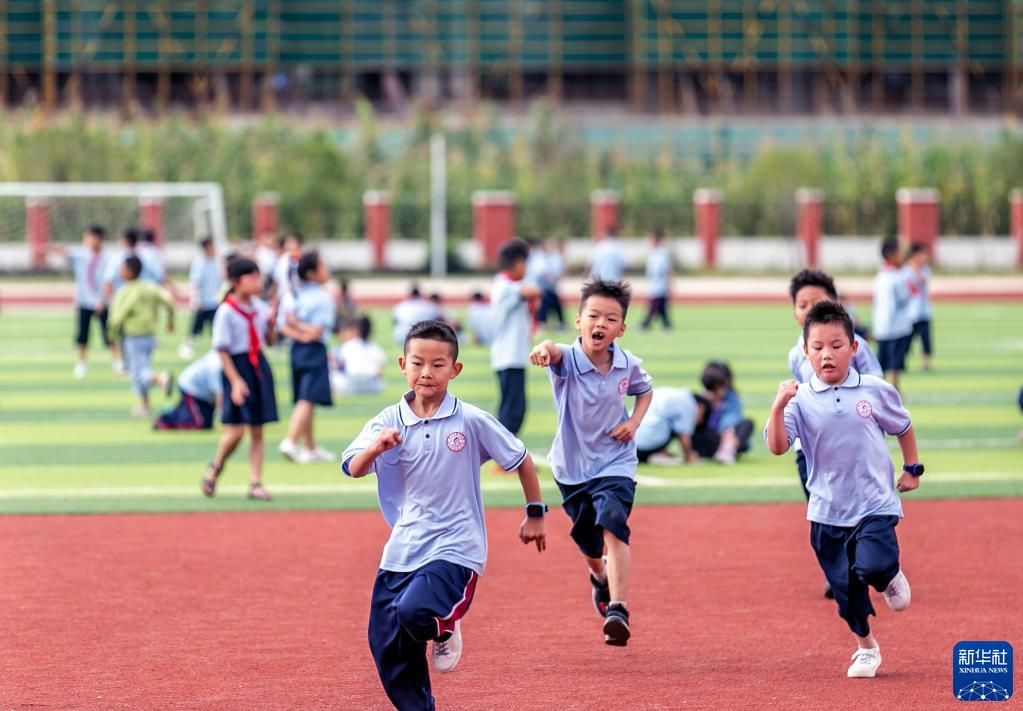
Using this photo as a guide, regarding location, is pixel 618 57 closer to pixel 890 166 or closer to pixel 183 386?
pixel 890 166

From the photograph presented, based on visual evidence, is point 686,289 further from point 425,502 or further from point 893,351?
point 425,502

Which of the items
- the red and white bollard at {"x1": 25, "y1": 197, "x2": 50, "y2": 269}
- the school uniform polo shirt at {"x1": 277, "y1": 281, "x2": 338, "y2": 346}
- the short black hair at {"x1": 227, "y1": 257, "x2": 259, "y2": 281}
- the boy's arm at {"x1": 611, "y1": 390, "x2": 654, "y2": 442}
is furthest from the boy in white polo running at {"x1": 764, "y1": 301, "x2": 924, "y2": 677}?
the red and white bollard at {"x1": 25, "y1": 197, "x2": 50, "y2": 269}

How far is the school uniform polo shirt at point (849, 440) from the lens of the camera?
7582 mm

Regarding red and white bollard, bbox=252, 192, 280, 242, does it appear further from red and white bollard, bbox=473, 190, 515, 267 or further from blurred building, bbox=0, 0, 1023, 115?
blurred building, bbox=0, 0, 1023, 115

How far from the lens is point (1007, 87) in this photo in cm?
6869

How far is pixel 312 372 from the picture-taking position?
1405 cm

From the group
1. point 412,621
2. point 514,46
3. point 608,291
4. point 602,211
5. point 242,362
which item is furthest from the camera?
point 514,46

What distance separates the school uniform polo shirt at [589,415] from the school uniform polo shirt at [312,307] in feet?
18.8

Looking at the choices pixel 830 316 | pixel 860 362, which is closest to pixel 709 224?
pixel 860 362

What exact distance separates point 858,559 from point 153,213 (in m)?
40.8

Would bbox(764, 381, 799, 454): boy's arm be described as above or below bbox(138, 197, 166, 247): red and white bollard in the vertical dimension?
below

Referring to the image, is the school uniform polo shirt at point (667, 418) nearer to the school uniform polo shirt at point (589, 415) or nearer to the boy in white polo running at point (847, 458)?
the school uniform polo shirt at point (589, 415)

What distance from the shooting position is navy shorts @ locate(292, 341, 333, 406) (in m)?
14.0

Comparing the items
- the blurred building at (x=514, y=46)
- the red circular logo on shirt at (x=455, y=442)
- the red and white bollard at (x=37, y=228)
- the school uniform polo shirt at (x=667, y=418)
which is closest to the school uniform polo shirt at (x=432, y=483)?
the red circular logo on shirt at (x=455, y=442)
